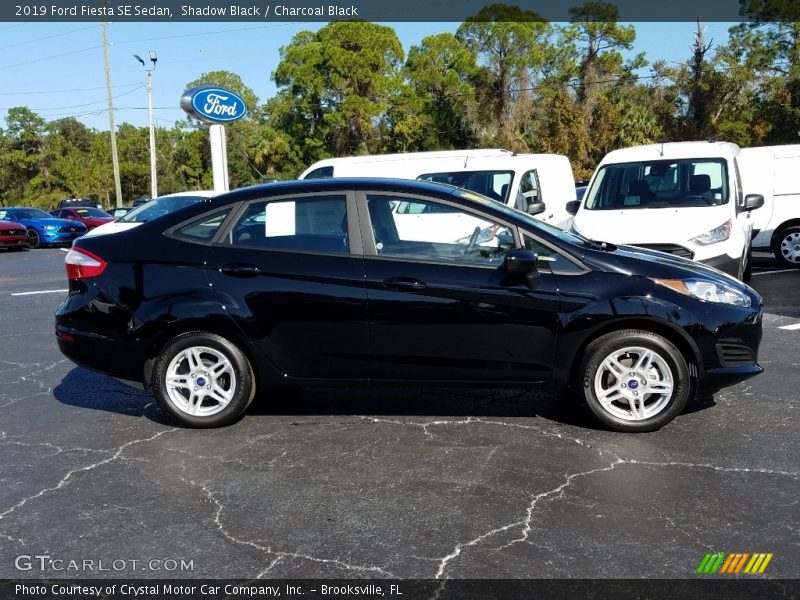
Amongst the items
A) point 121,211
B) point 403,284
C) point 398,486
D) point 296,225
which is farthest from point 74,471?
point 121,211

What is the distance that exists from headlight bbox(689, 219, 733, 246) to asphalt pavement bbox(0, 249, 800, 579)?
2.62 meters

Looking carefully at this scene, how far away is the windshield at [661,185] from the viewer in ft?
30.3

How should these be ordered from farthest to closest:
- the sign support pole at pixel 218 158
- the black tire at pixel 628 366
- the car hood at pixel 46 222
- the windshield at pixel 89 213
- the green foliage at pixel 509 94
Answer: the green foliage at pixel 509 94 → the windshield at pixel 89 213 → the car hood at pixel 46 222 → the sign support pole at pixel 218 158 → the black tire at pixel 628 366

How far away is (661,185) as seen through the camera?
374 inches

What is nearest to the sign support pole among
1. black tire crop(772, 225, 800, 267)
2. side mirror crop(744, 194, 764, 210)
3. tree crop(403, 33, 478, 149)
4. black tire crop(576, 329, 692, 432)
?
side mirror crop(744, 194, 764, 210)

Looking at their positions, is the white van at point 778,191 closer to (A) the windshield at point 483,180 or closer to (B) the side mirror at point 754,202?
(B) the side mirror at point 754,202

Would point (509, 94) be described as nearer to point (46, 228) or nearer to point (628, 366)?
point (46, 228)

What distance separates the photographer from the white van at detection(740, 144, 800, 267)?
1295cm

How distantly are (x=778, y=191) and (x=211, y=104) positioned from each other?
11.5m

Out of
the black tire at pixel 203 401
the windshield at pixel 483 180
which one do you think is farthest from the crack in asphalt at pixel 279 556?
the windshield at pixel 483 180

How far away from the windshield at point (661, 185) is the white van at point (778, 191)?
393 cm

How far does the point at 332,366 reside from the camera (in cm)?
505

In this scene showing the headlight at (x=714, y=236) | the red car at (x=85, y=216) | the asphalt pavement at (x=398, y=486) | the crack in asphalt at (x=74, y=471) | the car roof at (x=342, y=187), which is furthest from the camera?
the red car at (x=85, y=216)

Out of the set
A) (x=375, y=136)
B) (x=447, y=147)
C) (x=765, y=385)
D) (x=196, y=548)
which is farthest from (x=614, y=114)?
(x=196, y=548)
